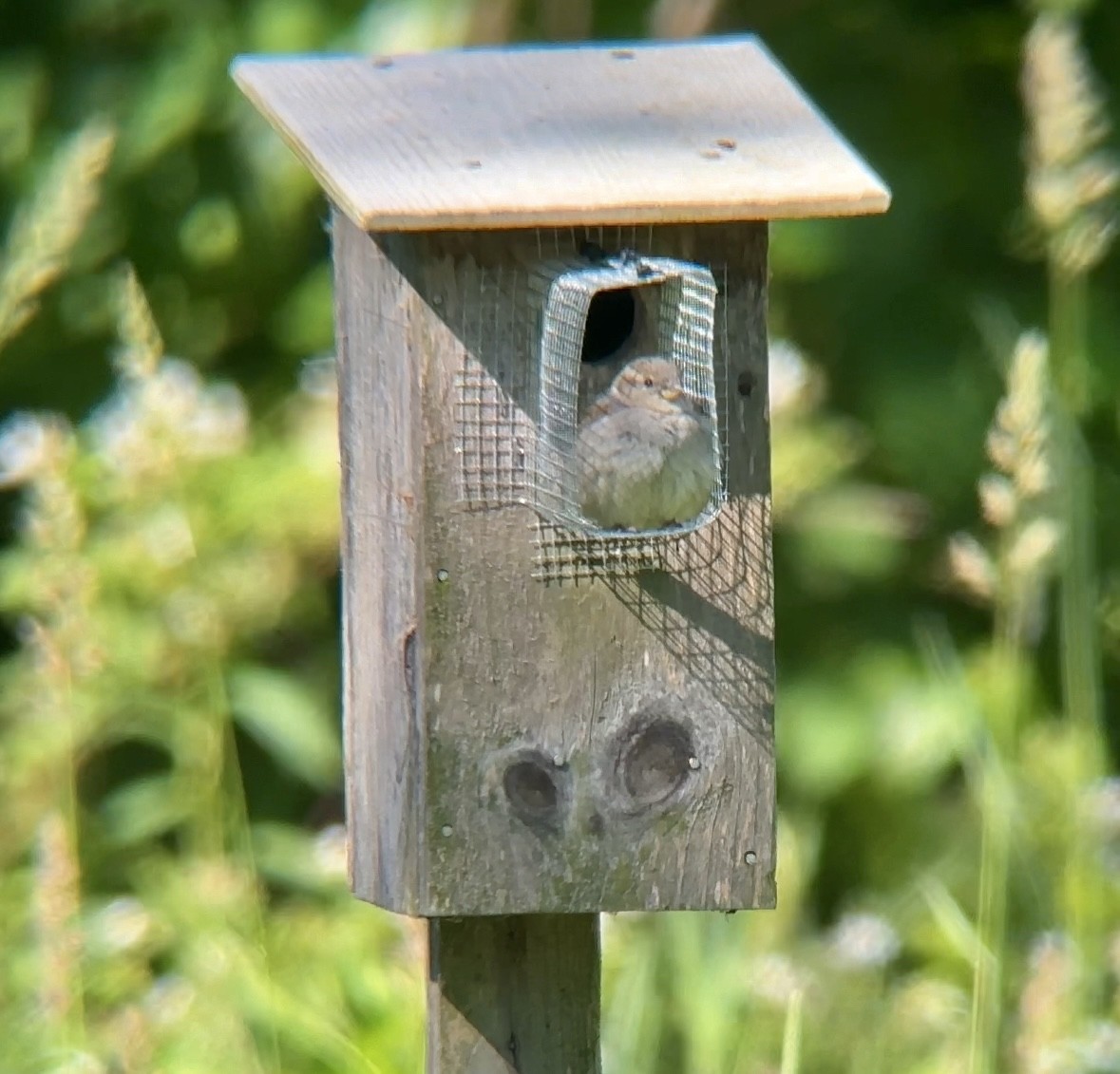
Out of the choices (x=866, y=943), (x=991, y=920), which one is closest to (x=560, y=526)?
(x=991, y=920)

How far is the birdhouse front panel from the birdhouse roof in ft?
0.21

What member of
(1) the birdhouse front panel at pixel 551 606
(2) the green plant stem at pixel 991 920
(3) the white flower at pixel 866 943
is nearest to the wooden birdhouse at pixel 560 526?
(1) the birdhouse front panel at pixel 551 606

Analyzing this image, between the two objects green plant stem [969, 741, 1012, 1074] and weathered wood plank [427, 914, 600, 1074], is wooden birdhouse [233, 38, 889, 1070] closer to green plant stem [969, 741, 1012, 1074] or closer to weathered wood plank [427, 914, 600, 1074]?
weathered wood plank [427, 914, 600, 1074]

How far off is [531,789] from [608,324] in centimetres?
46

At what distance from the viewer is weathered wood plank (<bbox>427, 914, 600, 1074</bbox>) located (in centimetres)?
208

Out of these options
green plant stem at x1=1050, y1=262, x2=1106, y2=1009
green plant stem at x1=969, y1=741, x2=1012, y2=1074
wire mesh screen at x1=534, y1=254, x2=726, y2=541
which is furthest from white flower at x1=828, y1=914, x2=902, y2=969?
wire mesh screen at x1=534, y1=254, x2=726, y2=541

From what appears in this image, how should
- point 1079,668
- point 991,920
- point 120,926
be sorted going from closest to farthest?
point 991,920, point 1079,668, point 120,926

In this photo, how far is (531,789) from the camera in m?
1.97

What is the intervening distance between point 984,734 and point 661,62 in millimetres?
784

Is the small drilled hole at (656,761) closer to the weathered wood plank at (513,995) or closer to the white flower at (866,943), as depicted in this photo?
the weathered wood plank at (513,995)

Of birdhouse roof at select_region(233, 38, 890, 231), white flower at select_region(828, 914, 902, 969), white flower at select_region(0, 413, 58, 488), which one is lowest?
white flower at select_region(828, 914, 902, 969)

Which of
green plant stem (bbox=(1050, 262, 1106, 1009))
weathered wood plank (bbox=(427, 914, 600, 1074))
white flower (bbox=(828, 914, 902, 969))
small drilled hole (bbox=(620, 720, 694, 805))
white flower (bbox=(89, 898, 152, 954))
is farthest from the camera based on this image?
white flower (bbox=(828, 914, 902, 969))

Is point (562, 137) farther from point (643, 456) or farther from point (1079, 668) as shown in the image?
point (1079, 668)

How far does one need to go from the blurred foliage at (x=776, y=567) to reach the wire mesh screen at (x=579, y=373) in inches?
16.9
